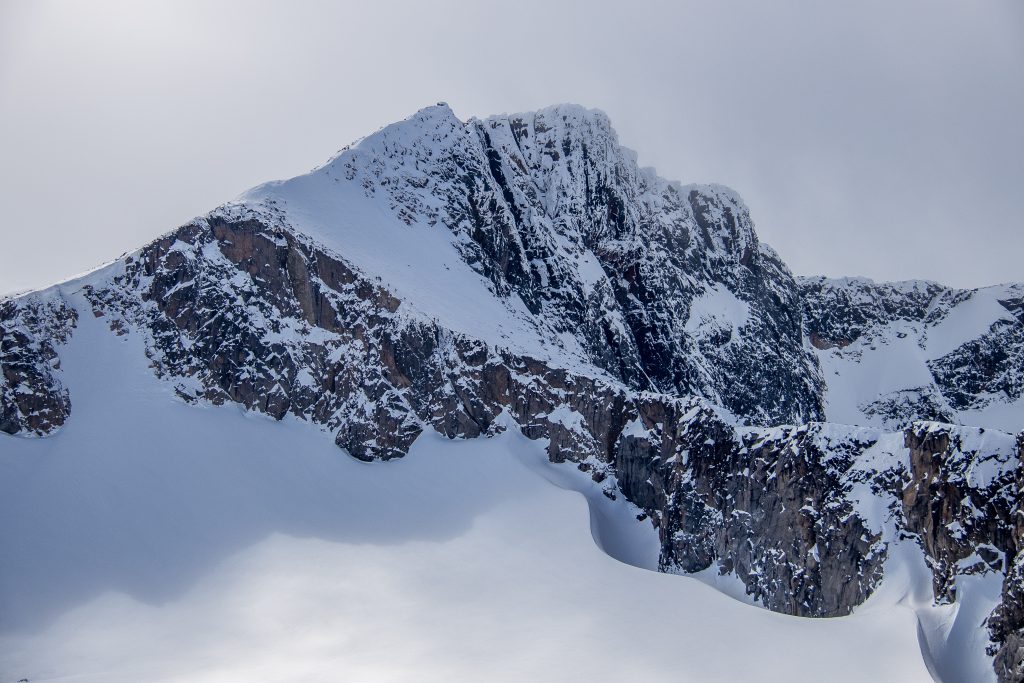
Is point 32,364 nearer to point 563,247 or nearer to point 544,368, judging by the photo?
point 544,368

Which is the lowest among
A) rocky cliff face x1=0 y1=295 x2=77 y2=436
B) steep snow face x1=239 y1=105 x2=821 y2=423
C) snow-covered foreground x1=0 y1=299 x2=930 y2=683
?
snow-covered foreground x1=0 y1=299 x2=930 y2=683

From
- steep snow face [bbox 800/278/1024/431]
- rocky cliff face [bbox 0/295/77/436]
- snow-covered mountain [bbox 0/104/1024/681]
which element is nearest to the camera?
snow-covered mountain [bbox 0/104/1024/681]

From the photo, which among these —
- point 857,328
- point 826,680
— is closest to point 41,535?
point 826,680

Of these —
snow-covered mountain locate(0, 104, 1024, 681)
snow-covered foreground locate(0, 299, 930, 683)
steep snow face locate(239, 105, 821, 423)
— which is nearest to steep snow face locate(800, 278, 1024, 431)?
steep snow face locate(239, 105, 821, 423)

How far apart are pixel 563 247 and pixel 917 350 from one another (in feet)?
191

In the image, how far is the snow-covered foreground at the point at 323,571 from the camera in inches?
2037

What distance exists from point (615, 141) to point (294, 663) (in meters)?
79.9

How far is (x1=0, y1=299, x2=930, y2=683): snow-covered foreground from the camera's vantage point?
51.8 m

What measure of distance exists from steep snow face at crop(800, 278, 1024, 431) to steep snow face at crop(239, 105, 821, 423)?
7.59 meters

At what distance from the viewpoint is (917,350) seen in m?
128

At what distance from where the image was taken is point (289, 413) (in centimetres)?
7169

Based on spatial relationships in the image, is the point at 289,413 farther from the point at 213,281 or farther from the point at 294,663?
the point at 294,663

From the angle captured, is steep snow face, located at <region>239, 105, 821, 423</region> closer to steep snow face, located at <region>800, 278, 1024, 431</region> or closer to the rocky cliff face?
steep snow face, located at <region>800, 278, 1024, 431</region>

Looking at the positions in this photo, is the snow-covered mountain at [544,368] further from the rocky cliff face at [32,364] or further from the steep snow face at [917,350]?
the steep snow face at [917,350]
